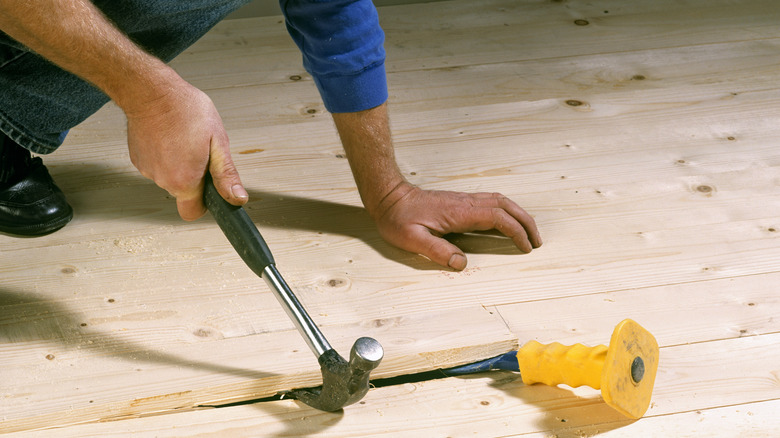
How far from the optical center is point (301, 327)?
0.86 m

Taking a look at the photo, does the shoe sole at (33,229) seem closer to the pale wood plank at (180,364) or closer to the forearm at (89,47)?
the pale wood plank at (180,364)

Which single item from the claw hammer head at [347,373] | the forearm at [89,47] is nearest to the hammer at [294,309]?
the claw hammer head at [347,373]

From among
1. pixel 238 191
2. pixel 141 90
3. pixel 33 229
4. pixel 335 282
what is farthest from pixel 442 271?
pixel 33 229

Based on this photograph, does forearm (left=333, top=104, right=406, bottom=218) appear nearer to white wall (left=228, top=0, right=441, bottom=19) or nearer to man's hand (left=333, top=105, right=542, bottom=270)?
man's hand (left=333, top=105, right=542, bottom=270)

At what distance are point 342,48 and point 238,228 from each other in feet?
1.27

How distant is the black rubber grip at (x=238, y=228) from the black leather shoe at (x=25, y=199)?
18.3 inches

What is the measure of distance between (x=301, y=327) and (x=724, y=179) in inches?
33.6

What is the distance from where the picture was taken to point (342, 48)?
1136 millimetres

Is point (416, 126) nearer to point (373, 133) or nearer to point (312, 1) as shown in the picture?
point (373, 133)

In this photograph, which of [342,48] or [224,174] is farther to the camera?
[342,48]

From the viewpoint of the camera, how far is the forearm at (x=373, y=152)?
119 cm

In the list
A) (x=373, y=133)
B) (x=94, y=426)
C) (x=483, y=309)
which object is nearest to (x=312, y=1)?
(x=373, y=133)

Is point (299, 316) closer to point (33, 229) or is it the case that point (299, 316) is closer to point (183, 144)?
point (183, 144)

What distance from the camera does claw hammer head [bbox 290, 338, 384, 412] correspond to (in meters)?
0.80
